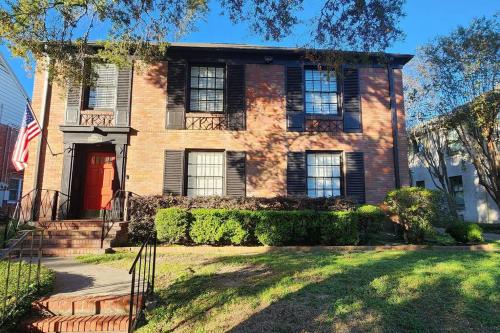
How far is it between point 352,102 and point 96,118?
29.6ft

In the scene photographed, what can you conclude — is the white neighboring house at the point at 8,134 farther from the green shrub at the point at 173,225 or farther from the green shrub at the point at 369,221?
the green shrub at the point at 369,221

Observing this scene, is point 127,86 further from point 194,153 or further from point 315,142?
point 315,142

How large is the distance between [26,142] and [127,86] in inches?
149

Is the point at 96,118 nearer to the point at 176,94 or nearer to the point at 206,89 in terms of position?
the point at 176,94

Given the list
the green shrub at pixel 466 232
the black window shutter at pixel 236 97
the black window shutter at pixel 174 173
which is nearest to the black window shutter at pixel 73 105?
the black window shutter at pixel 174 173

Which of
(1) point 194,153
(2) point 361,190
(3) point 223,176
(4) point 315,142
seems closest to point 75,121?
(1) point 194,153

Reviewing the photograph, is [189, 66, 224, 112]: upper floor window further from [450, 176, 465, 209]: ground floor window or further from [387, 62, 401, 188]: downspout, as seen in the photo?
[450, 176, 465, 209]: ground floor window

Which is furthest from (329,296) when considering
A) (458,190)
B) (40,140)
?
(458,190)

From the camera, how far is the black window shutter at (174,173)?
12.4 m

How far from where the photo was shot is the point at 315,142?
1306 cm

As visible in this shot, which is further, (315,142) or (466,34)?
(466,34)

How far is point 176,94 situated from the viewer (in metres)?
13.0

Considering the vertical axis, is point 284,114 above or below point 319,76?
below

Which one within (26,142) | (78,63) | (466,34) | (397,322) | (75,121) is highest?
(466,34)
